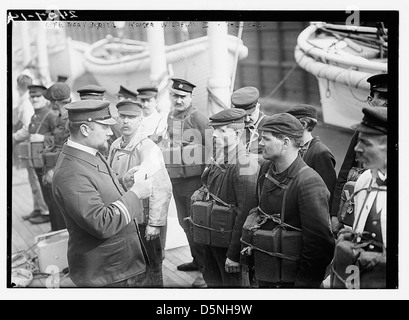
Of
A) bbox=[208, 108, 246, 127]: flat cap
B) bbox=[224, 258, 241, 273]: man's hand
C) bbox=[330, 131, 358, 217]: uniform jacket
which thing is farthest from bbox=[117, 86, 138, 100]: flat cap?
bbox=[330, 131, 358, 217]: uniform jacket

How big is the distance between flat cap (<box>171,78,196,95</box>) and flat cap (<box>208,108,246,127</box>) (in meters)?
0.41

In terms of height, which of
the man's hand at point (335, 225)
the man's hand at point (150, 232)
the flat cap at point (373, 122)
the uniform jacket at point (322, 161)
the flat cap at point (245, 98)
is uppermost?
the flat cap at point (245, 98)

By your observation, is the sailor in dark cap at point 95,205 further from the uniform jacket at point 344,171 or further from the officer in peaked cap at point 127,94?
the uniform jacket at point 344,171

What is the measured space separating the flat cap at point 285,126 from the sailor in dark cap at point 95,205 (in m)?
0.95

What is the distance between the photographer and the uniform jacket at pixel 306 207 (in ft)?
11.7

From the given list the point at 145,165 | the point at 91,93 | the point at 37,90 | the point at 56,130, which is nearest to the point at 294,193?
the point at 145,165

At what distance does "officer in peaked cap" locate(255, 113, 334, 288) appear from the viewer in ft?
11.7

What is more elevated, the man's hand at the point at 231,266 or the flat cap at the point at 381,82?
the flat cap at the point at 381,82

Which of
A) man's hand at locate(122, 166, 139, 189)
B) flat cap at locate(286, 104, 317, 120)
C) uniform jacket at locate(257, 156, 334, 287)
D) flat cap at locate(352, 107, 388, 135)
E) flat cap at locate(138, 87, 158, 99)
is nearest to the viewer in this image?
uniform jacket at locate(257, 156, 334, 287)

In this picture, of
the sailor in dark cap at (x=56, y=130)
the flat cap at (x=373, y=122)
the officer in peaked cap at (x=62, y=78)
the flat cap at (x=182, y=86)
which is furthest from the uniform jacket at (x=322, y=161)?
the officer in peaked cap at (x=62, y=78)

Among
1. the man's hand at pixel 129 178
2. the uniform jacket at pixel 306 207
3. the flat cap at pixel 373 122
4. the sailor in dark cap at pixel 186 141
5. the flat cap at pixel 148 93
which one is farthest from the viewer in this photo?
the flat cap at pixel 148 93

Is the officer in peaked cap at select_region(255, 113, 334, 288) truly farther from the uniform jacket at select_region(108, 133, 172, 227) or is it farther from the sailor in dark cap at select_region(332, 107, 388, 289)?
the uniform jacket at select_region(108, 133, 172, 227)
